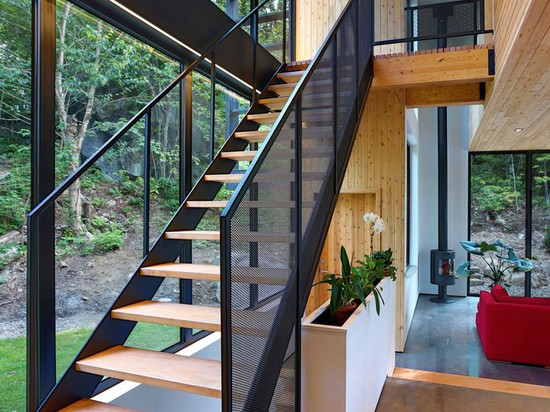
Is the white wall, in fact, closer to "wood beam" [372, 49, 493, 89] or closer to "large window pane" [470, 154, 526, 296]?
"large window pane" [470, 154, 526, 296]

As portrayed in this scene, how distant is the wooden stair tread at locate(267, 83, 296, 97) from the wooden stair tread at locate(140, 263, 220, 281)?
2.43 m

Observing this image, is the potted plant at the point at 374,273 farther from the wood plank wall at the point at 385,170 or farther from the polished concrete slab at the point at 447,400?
the wood plank wall at the point at 385,170

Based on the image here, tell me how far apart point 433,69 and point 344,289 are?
271 centimetres

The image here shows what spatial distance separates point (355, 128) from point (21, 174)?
2.60 m

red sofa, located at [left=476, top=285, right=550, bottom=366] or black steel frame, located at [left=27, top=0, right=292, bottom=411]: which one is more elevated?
black steel frame, located at [left=27, top=0, right=292, bottom=411]

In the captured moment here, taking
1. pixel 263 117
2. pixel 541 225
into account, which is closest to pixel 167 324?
pixel 263 117

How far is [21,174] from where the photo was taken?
6.80ft

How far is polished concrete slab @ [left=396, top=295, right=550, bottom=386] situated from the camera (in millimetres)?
4785

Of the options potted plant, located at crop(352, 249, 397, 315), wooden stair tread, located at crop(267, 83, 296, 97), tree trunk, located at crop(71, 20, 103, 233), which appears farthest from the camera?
wooden stair tread, located at crop(267, 83, 296, 97)

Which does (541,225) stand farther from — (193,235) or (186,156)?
(193,235)

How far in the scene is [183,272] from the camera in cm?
240

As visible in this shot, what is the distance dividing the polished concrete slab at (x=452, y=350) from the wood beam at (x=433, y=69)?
10.5 ft

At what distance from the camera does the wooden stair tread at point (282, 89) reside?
4359 mm

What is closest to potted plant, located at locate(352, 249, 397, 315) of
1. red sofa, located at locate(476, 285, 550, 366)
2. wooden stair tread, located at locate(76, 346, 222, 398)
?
wooden stair tread, located at locate(76, 346, 222, 398)
